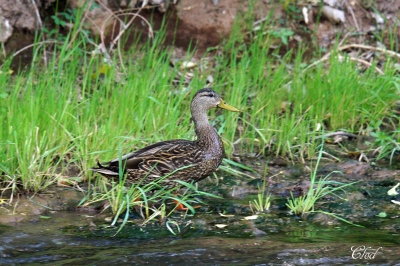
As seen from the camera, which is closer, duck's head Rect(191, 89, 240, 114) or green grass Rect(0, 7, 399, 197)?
green grass Rect(0, 7, 399, 197)

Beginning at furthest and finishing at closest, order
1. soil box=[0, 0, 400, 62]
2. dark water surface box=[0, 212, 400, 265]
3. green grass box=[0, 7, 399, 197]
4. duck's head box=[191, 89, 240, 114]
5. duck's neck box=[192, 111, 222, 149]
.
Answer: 1. soil box=[0, 0, 400, 62]
2. duck's head box=[191, 89, 240, 114]
3. green grass box=[0, 7, 399, 197]
4. duck's neck box=[192, 111, 222, 149]
5. dark water surface box=[0, 212, 400, 265]

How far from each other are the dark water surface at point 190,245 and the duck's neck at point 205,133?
825mm

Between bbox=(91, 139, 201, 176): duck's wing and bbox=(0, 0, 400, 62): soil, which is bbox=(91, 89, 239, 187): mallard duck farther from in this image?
bbox=(0, 0, 400, 62): soil

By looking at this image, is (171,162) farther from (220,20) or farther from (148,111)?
(220,20)

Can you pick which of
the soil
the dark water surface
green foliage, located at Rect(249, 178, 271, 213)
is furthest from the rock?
the dark water surface

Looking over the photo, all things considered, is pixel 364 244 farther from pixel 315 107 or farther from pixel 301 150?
pixel 315 107

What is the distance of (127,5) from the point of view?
8109 millimetres

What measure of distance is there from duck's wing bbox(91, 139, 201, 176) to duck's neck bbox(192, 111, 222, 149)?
0.11 meters

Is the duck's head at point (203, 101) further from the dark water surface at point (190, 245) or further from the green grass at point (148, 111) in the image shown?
the dark water surface at point (190, 245)

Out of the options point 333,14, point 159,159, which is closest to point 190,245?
point 159,159

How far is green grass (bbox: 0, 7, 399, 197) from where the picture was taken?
5.02 metres

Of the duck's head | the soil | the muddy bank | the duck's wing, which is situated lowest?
the muddy bank

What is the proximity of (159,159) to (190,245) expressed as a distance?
1.06m

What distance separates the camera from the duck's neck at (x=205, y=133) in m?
4.89
